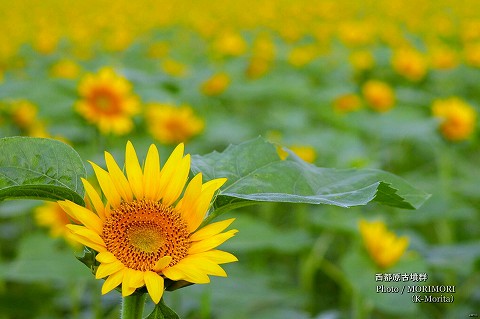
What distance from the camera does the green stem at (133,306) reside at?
0.55m

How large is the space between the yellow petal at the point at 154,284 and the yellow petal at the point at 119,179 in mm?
88

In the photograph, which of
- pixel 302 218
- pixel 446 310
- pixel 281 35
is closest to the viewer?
pixel 446 310

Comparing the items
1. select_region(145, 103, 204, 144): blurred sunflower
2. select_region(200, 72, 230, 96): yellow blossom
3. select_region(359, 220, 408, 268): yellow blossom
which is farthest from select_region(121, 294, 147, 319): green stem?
select_region(200, 72, 230, 96): yellow blossom

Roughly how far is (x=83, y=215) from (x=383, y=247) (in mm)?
1109

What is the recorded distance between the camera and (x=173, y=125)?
6.85 ft

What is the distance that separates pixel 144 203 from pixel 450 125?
5.49 feet

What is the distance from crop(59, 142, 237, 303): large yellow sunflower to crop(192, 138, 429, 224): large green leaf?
0.09ft

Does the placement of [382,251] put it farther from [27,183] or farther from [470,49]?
[470,49]

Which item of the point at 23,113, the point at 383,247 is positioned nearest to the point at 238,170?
the point at 383,247

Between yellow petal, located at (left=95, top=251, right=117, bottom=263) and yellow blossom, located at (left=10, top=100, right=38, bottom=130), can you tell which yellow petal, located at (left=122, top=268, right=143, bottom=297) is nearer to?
yellow petal, located at (left=95, top=251, right=117, bottom=263)

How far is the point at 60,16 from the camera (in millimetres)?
5594

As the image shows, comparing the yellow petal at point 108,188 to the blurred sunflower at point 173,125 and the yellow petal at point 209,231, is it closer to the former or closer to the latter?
the yellow petal at point 209,231

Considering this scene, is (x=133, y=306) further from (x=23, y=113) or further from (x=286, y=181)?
(x=23, y=113)

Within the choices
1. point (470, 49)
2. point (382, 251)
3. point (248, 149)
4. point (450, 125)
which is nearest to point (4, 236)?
point (382, 251)
